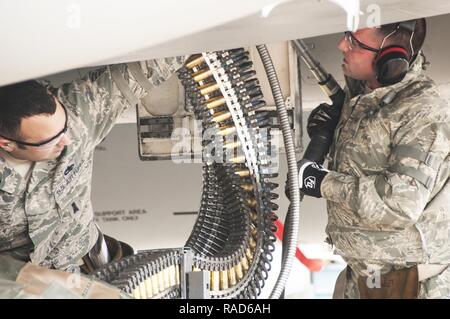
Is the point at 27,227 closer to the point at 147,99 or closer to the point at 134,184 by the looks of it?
the point at 147,99

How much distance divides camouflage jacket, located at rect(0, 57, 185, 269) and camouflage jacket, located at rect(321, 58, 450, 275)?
619 millimetres

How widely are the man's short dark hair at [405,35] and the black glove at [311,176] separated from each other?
0.45 m

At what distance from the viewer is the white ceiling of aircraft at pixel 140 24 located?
2.12 meters

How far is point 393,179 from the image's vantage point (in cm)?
265

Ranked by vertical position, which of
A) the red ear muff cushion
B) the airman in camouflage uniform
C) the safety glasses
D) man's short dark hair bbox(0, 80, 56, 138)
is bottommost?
the airman in camouflage uniform

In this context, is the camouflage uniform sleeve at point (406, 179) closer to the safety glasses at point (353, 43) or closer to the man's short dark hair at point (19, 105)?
the safety glasses at point (353, 43)

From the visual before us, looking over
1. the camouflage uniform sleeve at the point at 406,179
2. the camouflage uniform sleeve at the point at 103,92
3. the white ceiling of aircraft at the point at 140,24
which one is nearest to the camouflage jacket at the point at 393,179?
the camouflage uniform sleeve at the point at 406,179

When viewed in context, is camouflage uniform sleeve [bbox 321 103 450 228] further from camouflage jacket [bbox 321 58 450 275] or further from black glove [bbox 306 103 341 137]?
black glove [bbox 306 103 341 137]

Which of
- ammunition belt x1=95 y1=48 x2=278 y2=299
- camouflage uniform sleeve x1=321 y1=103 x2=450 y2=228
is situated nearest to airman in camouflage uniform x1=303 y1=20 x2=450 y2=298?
camouflage uniform sleeve x1=321 y1=103 x2=450 y2=228

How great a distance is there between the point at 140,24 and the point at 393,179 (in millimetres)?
932

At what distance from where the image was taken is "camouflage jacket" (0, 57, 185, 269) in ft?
8.45

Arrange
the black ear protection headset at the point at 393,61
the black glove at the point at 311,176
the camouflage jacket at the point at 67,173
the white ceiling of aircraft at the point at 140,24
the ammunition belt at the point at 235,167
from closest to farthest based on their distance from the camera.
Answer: the white ceiling of aircraft at the point at 140,24
the camouflage jacket at the point at 67,173
the black ear protection headset at the point at 393,61
the black glove at the point at 311,176
the ammunition belt at the point at 235,167

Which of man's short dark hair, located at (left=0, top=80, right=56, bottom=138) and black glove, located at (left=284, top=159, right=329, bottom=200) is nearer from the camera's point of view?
man's short dark hair, located at (left=0, top=80, right=56, bottom=138)

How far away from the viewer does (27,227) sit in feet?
8.76
